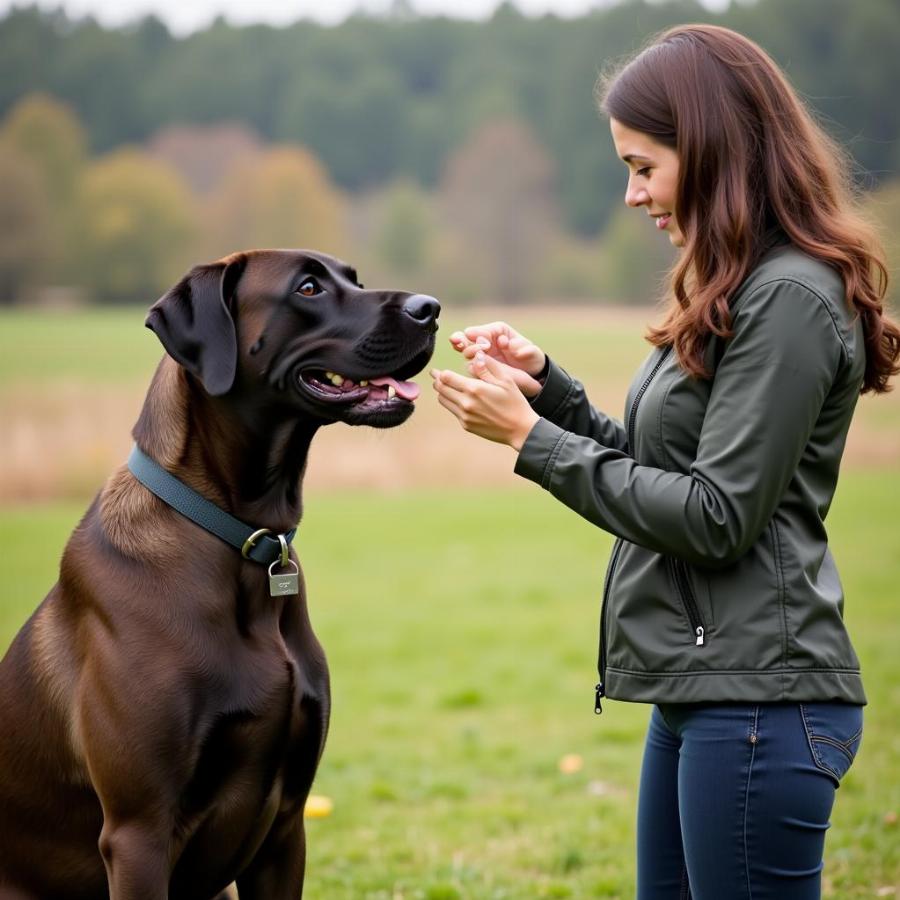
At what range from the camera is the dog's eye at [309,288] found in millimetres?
3363

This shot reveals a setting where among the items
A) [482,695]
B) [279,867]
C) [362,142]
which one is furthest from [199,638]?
[362,142]

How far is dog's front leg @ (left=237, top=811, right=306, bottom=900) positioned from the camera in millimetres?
3275

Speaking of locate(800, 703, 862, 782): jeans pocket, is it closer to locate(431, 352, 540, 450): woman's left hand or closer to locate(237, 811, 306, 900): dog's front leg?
locate(431, 352, 540, 450): woman's left hand

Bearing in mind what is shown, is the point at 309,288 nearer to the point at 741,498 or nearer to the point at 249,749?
the point at 249,749

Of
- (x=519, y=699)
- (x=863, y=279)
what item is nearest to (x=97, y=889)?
(x=863, y=279)

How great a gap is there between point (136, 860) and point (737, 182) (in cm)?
215

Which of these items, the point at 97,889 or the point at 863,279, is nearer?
the point at 863,279

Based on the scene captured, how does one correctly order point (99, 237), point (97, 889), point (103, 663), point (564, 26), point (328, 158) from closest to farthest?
1. point (103, 663)
2. point (97, 889)
3. point (99, 237)
4. point (328, 158)
5. point (564, 26)

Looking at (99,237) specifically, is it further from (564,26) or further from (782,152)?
(782,152)

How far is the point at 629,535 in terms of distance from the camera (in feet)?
8.77

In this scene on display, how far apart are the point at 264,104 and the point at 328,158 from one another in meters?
6.78

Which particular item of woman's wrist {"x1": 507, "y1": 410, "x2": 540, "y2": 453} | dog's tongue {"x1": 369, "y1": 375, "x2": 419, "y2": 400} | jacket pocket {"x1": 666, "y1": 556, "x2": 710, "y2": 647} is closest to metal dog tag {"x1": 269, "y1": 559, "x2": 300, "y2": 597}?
dog's tongue {"x1": 369, "y1": 375, "x2": 419, "y2": 400}

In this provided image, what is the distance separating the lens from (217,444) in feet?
10.3

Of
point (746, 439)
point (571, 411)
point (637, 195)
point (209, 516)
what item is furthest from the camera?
point (571, 411)
